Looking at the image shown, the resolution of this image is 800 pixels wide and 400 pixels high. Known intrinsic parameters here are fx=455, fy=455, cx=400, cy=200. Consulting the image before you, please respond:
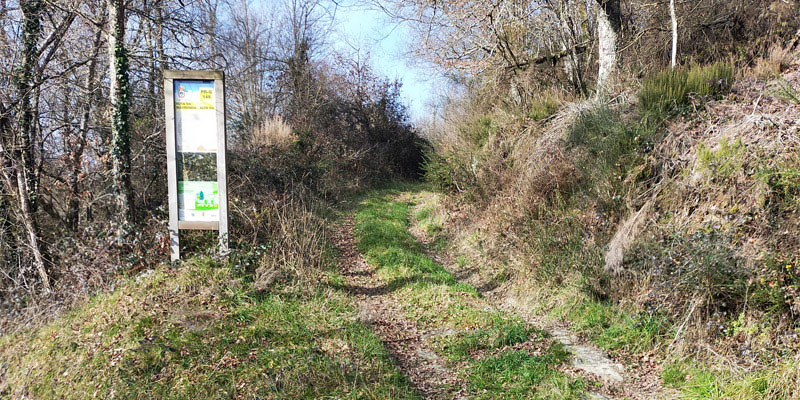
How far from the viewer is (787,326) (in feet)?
12.0

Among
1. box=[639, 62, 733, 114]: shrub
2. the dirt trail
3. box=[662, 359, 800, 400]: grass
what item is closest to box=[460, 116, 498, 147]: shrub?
box=[639, 62, 733, 114]: shrub

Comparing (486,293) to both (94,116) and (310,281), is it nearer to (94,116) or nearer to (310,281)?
(310,281)

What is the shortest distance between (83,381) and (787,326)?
610 centimetres

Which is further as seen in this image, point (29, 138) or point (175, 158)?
point (29, 138)

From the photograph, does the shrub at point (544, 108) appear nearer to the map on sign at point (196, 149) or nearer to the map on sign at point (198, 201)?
the map on sign at point (196, 149)

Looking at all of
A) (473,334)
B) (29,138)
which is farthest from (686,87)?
(29,138)

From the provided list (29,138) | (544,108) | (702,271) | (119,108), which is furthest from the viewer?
(544,108)

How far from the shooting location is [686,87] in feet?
20.1

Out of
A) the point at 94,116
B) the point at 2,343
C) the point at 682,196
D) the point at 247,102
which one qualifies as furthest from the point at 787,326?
the point at 247,102

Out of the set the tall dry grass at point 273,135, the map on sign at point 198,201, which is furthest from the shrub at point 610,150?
the tall dry grass at point 273,135

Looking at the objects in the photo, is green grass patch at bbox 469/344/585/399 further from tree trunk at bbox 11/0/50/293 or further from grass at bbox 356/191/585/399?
tree trunk at bbox 11/0/50/293

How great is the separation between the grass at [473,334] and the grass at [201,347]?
0.79 m

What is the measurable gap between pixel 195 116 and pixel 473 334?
4.54 metres

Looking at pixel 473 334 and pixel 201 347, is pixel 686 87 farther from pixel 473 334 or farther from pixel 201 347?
pixel 201 347
